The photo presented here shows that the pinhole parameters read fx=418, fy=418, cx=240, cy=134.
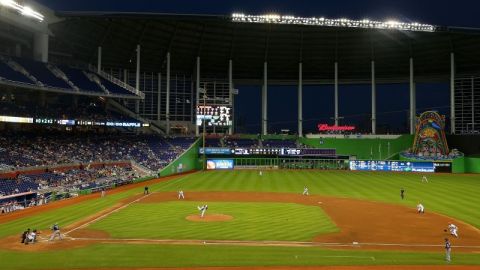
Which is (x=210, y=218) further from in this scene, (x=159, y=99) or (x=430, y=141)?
(x=430, y=141)

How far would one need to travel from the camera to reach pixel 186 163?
3305 inches

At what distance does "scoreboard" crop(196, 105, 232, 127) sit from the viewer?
280 feet

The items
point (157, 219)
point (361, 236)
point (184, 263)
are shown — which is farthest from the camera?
point (157, 219)

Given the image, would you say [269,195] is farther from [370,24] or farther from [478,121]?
[478,121]

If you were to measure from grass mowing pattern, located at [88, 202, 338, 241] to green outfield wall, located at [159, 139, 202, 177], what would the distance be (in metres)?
33.8

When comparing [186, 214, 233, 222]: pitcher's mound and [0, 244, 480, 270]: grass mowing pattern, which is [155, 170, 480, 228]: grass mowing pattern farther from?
[186, 214, 233, 222]: pitcher's mound

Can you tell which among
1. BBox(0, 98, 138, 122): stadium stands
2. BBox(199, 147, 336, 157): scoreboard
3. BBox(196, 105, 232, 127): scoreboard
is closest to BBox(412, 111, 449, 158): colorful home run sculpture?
BBox(199, 147, 336, 157): scoreboard

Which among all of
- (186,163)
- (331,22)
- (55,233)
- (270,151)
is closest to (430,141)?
(270,151)

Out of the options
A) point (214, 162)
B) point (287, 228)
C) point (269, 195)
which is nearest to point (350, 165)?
point (214, 162)

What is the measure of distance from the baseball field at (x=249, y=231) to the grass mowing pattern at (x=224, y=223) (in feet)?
0.24

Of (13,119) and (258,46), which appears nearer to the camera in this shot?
(13,119)

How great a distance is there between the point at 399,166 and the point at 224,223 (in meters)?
63.8

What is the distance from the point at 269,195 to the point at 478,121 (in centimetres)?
6846

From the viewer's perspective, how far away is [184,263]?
74.4 feet
